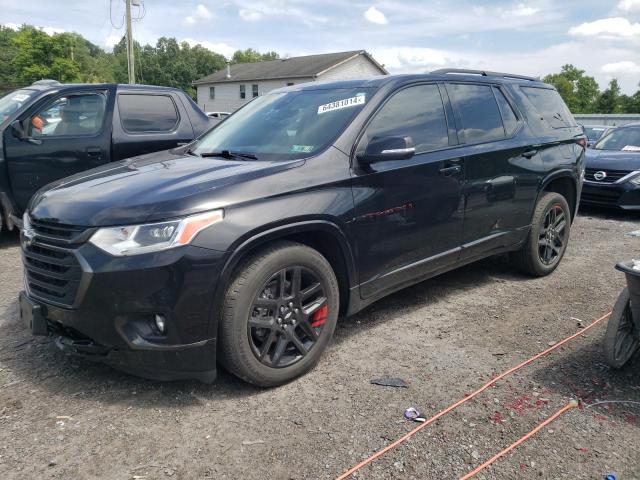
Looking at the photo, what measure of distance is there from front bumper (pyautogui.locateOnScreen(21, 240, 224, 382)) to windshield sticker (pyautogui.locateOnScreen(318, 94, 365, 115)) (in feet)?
4.88

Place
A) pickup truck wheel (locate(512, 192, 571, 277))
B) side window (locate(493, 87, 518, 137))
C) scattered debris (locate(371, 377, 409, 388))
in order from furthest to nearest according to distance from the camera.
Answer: pickup truck wheel (locate(512, 192, 571, 277))
side window (locate(493, 87, 518, 137))
scattered debris (locate(371, 377, 409, 388))

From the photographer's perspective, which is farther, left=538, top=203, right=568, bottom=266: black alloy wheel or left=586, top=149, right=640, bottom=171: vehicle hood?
left=586, top=149, right=640, bottom=171: vehicle hood

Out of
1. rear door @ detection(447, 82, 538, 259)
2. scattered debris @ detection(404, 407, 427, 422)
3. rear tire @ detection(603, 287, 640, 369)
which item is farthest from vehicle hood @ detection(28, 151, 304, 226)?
rear tire @ detection(603, 287, 640, 369)

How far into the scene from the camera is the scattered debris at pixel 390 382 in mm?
3143

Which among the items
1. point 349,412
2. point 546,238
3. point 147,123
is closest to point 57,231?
point 349,412

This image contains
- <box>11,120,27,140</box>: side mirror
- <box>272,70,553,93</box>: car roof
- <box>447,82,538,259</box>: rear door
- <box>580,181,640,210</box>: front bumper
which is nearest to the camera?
<box>272,70,553,93</box>: car roof

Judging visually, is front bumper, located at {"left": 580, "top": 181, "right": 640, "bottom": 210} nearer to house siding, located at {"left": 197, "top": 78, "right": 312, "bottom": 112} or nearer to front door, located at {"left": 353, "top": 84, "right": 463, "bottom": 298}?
front door, located at {"left": 353, "top": 84, "right": 463, "bottom": 298}

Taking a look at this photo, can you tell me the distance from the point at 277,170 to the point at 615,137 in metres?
9.36

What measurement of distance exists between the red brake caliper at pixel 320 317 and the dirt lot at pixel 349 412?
0.32m

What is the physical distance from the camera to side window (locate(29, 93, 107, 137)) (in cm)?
615

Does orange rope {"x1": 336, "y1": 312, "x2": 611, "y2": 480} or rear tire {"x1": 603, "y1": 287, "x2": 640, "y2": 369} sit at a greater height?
rear tire {"x1": 603, "y1": 287, "x2": 640, "y2": 369}

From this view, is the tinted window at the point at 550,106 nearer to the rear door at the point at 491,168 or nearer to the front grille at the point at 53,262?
the rear door at the point at 491,168

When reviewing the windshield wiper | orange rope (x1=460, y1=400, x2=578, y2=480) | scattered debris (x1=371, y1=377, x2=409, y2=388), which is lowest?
orange rope (x1=460, y1=400, x2=578, y2=480)

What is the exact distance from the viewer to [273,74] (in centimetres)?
4509
